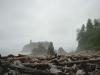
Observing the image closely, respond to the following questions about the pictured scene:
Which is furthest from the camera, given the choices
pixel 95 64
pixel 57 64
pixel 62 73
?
pixel 57 64

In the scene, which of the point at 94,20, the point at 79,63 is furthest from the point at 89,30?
the point at 79,63

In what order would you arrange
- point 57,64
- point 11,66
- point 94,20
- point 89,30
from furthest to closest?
point 94,20 → point 89,30 → point 57,64 → point 11,66

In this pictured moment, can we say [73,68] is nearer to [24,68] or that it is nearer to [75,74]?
[75,74]

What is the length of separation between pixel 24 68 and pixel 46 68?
1.11 m

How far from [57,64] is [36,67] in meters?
1.46

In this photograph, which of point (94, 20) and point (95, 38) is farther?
point (94, 20)

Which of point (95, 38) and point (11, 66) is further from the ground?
point (95, 38)

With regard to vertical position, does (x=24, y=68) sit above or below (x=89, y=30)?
below

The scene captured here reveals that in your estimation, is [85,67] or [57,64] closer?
[85,67]

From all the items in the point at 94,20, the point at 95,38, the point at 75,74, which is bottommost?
the point at 75,74

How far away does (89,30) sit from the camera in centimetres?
6769

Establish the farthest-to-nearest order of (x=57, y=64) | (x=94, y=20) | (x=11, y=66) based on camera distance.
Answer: (x=94, y=20) → (x=57, y=64) → (x=11, y=66)

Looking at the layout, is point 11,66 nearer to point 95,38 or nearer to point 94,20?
point 95,38

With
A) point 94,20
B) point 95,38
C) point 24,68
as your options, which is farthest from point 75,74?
point 94,20
